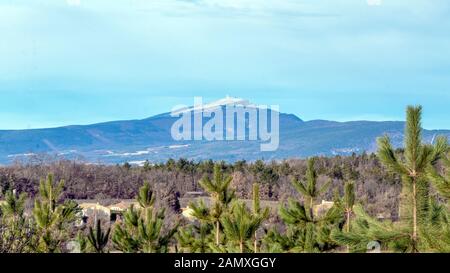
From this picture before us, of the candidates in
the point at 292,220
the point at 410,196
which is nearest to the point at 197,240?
the point at 292,220

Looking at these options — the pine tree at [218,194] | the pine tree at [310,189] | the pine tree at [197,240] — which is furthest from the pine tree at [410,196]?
the pine tree at [197,240]

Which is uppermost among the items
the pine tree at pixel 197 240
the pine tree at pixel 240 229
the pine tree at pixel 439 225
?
the pine tree at pixel 439 225

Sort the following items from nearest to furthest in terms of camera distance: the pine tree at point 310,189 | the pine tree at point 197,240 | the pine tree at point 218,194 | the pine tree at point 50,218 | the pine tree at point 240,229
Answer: the pine tree at point 240,229
the pine tree at point 310,189
the pine tree at point 218,194
the pine tree at point 197,240
the pine tree at point 50,218

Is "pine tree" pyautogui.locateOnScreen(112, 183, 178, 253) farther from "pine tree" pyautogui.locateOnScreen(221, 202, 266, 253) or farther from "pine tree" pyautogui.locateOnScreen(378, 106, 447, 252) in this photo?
"pine tree" pyautogui.locateOnScreen(378, 106, 447, 252)

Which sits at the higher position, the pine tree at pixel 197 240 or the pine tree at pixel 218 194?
the pine tree at pixel 218 194

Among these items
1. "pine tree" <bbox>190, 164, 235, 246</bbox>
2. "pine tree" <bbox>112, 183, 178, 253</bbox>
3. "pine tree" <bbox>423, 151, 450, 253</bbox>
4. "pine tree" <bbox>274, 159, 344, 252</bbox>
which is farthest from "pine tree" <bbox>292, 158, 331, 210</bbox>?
"pine tree" <bbox>423, 151, 450, 253</bbox>

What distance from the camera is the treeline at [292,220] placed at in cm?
859

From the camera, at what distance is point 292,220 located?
17.8 meters

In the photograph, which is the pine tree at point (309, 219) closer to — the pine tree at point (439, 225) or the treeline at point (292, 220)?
the treeline at point (292, 220)

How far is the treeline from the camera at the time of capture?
28.2 feet

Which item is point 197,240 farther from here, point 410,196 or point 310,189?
point 410,196

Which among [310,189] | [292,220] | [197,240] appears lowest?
[197,240]
